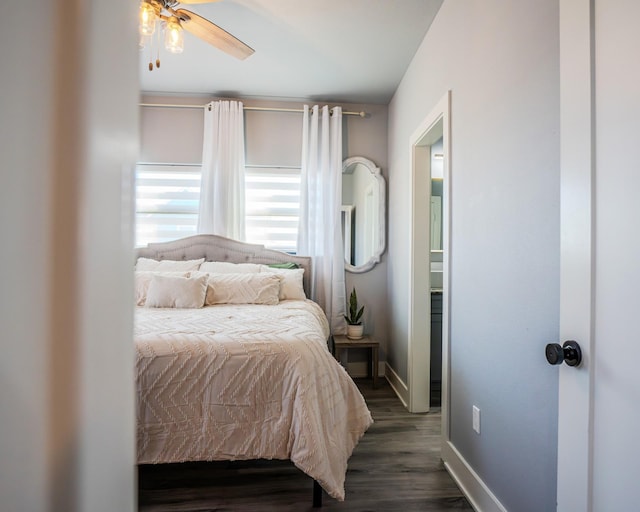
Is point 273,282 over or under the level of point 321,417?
over

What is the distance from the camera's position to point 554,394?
1.17 meters

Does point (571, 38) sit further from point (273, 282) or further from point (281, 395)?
point (273, 282)

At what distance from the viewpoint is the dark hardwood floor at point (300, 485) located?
1675mm

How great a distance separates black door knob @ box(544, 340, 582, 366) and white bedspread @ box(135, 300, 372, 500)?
0.98 meters

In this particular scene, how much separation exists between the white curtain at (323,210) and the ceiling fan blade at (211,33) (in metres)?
1.33

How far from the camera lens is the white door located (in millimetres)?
732

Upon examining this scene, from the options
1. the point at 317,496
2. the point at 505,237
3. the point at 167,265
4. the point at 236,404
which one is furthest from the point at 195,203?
the point at 505,237

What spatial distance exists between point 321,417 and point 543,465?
851 mm

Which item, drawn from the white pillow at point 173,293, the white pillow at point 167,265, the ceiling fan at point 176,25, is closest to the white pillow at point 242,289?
the white pillow at point 173,293

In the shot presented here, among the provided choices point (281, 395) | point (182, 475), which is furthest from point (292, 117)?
point (182, 475)

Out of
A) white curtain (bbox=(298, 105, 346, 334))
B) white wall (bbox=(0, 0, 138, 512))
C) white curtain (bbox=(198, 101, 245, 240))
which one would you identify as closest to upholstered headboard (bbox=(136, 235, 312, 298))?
white curtain (bbox=(198, 101, 245, 240))

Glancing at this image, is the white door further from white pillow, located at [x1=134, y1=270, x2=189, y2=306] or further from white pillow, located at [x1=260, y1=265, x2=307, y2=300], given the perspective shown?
white pillow, located at [x1=134, y1=270, x2=189, y2=306]

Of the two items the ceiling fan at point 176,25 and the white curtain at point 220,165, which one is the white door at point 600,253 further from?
the white curtain at point 220,165

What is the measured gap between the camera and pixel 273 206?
3664mm
